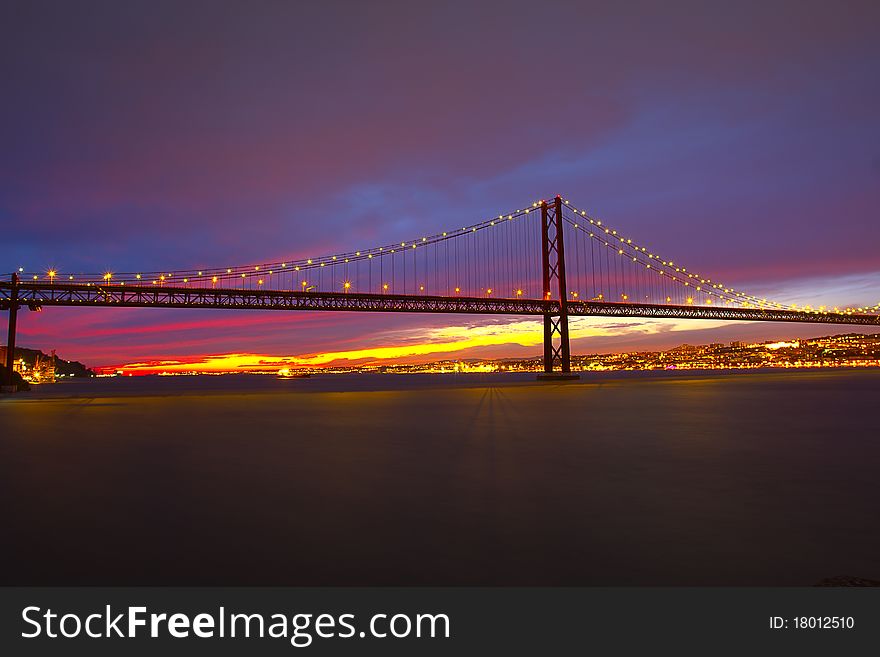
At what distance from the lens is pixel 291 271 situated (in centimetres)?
6844

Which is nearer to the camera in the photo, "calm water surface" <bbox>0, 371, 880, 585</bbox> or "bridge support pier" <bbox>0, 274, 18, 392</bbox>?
"calm water surface" <bbox>0, 371, 880, 585</bbox>

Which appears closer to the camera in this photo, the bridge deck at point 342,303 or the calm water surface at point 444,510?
the calm water surface at point 444,510

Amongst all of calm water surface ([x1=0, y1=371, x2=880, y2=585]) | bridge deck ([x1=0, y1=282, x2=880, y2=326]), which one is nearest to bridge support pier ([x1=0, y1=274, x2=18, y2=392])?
bridge deck ([x1=0, y1=282, x2=880, y2=326])

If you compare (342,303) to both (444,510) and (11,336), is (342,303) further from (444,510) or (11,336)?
(444,510)

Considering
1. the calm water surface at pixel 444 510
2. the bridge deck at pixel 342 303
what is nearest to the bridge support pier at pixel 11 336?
the bridge deck at pixel 342 303

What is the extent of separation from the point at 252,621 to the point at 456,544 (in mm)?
2228

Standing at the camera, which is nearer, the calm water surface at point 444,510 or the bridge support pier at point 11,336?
the calm water surface at point 444,510

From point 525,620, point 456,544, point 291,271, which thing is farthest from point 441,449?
point 291,271

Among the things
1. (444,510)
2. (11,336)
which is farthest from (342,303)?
(444,510)

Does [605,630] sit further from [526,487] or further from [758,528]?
[526,487]

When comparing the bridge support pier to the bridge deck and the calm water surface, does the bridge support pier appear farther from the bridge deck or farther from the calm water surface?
the calm water surface

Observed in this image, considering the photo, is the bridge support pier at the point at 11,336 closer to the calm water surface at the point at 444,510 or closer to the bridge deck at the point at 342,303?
the bridge deck at the point at 342,303

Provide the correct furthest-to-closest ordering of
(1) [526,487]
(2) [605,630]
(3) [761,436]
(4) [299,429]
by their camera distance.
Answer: (4) [299,429] → (3) [761,436] → (1) [526,487] → (2) [605,630]

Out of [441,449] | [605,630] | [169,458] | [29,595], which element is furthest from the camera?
[441,449]
